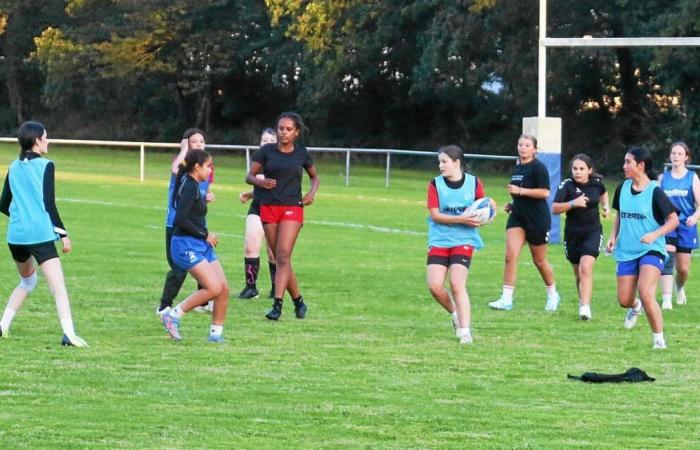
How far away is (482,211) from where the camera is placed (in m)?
11.5

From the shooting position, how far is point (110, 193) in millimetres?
32719

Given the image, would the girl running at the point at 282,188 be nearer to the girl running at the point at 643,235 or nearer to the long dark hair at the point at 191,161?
the long dark hair at the point at 191,161

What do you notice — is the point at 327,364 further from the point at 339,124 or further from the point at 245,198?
the point at 339,124

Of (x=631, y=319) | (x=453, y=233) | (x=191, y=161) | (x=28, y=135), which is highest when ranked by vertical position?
(x=28, y=135)

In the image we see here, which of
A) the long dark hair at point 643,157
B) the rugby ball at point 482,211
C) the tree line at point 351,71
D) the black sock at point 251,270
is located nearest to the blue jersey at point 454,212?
the rugby ball at point 482,211

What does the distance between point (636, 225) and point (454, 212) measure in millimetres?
1397

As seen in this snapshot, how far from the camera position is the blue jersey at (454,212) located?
1170 centimetres

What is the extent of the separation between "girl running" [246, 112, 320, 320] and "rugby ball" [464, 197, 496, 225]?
193 centimetres

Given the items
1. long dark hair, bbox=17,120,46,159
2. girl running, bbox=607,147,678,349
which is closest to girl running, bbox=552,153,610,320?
girl running, bbox=607,147,678,349

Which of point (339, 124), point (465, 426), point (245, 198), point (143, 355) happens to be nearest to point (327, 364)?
point (143, 355)

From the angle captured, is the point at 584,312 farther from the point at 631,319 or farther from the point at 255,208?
the point at 255,208

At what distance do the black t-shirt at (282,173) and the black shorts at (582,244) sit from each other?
261 cm

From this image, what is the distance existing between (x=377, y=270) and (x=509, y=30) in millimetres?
29006

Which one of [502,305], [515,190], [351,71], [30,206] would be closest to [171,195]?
[30,206]
